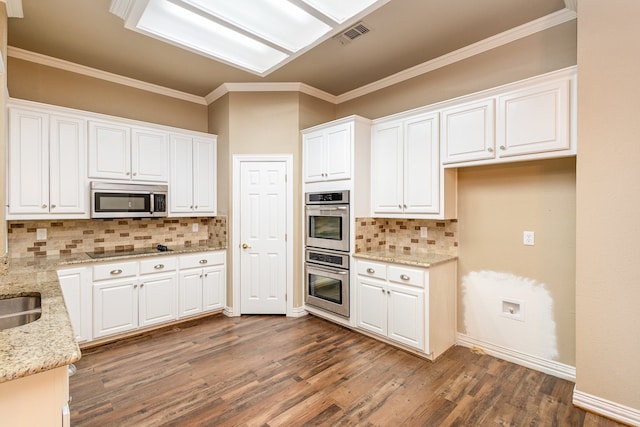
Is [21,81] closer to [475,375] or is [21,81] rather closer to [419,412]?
[419,412]

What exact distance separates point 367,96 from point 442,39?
4.13ft

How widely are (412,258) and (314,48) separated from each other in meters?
2.32

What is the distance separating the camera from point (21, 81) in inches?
124

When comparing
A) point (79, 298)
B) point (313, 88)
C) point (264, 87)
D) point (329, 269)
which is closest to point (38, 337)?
point (79, 298)

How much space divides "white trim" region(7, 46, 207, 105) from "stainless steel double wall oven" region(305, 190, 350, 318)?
2233mm

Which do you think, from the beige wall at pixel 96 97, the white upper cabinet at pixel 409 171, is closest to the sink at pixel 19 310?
the beige wall at pixel 96 97

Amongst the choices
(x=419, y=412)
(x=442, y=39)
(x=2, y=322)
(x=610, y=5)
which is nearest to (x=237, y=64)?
(x=442, y=39)

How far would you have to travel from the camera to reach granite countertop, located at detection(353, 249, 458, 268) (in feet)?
9.45

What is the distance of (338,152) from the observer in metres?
3.57

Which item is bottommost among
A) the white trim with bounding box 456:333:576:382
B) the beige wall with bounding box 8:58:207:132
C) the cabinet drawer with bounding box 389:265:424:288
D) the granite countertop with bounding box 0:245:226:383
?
the white trim with bounding box 456:333:576:382

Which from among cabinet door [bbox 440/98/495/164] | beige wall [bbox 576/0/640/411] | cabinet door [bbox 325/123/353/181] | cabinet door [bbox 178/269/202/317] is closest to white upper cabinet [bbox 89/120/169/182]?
cabinet door [bbox 178/269/202/317]

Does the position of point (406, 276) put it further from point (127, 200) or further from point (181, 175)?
point (127, 200)

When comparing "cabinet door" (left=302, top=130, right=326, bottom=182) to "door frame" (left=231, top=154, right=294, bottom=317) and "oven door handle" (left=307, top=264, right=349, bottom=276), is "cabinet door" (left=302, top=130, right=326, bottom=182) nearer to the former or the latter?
"door frame" (left=231, top=154, right=294, bottom=317)

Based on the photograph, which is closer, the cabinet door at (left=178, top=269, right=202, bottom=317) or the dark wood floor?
the dark wood floor
